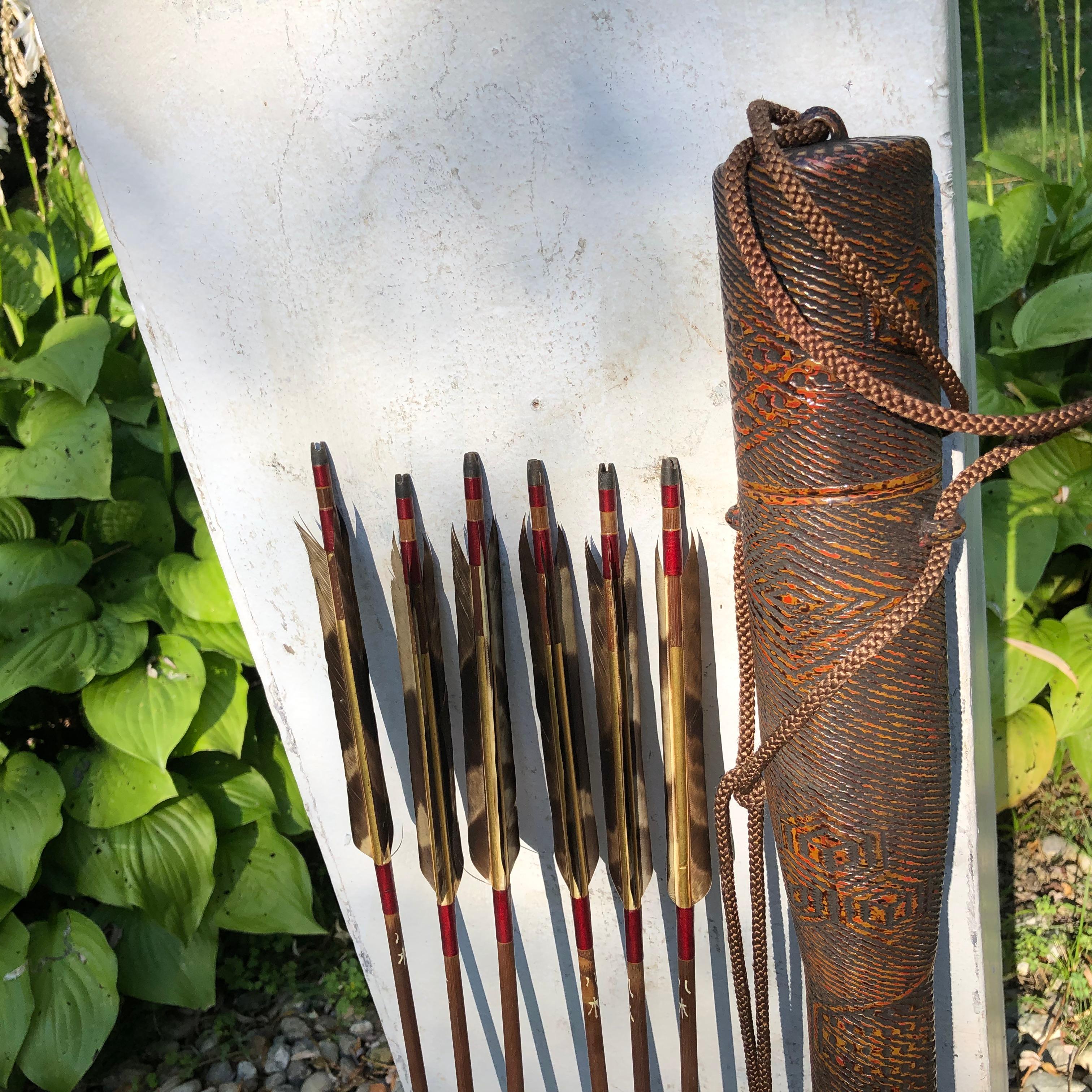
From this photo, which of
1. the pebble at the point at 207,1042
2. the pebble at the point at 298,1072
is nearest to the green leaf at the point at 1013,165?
the pebble at the point at 298,1072

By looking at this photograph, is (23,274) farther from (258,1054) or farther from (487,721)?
(258,1054)

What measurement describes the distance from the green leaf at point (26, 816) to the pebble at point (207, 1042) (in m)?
0.50

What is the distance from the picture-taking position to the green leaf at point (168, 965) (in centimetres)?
197

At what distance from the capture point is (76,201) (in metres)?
2.31

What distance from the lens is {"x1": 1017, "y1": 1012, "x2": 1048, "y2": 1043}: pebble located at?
5.96 ft

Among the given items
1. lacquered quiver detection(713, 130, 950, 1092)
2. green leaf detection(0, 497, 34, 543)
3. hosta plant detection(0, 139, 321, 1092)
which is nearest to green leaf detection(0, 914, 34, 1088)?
hosta plant detection(0, 139, 321, 1092)

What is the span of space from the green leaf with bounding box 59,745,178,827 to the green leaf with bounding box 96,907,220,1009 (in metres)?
0.26

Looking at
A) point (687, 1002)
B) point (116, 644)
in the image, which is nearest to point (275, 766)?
point (116, 644)

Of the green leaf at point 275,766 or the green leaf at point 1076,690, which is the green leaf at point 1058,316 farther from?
the green leaf at point 275,766

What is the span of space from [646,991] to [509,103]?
4.17ft

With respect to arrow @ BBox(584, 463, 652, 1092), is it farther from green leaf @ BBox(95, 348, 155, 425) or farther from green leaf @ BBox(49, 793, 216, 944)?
green leaf @ BBox(95, 348, 155, 425)

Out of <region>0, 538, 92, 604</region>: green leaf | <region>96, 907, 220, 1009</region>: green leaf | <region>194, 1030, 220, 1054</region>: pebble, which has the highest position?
<region>0, 538, 92, 604</region>: green leaf

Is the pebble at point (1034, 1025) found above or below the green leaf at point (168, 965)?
below

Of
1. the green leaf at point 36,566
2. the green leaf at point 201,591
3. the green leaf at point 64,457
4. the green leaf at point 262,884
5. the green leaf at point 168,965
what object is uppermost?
the green leaf at point 64,457
